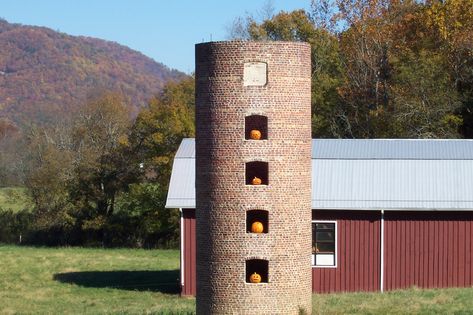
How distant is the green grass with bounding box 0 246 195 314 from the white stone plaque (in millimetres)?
7265

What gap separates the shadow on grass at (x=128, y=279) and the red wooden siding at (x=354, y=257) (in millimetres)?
5694

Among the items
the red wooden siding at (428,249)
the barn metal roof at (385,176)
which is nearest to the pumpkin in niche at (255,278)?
the barn metal roof at (385,176)

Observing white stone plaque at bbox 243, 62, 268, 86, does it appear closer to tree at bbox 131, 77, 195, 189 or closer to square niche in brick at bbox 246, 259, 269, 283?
square niche in brick at bbox 246, 259, 269, 283

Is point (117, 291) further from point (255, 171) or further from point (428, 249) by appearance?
point (428, 249)

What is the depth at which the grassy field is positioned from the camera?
2623cm

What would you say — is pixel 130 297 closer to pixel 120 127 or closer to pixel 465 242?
pixel 465 242

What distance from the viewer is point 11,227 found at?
193 feet

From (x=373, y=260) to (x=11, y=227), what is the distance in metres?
33.3

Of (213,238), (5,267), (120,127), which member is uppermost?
(120,127)

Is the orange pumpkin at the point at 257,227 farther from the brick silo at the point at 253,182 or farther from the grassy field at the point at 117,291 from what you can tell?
the grassy field at the point at 117,291

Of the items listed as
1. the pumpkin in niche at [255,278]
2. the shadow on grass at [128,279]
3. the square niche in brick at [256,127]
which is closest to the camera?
the pumpkin in niche at [255,278]

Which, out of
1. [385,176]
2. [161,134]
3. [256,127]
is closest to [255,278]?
[256,127]

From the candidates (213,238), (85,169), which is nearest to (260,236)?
(213,238)

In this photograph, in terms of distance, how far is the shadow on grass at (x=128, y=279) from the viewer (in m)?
34.8
